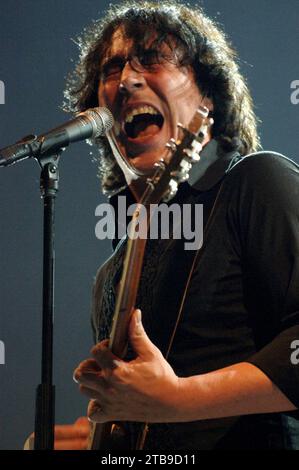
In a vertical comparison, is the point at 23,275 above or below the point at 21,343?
above

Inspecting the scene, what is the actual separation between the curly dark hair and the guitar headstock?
1.69 ft

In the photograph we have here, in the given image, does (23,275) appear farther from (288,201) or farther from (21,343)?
(288,201)

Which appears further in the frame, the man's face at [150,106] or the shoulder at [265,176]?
the man's face at [150,106]

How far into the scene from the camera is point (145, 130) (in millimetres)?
1785

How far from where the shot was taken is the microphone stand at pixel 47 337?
1364 mm

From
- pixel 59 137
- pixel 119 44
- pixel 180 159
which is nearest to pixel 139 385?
pixel 180 159

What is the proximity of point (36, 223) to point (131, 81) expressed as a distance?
3.69ft

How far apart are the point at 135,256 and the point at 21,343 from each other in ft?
5.30

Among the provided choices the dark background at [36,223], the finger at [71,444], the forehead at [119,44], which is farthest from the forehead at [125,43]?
the finger at [71,444]

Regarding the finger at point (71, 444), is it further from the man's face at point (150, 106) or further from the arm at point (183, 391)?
the man's face at point (150, 106)

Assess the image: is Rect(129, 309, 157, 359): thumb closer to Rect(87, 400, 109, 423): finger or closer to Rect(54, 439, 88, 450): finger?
Rect(87, 400, 109, 423): finger

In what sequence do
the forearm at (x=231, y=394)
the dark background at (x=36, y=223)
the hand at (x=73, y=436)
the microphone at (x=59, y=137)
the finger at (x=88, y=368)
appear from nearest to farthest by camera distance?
the forearm at (x=231, y=394) → the finger at (x=88, y=368) → the microphone at (x=59, y=137) → the hand at (x=73, y=436) → the dark background at (x=36, y=223)
